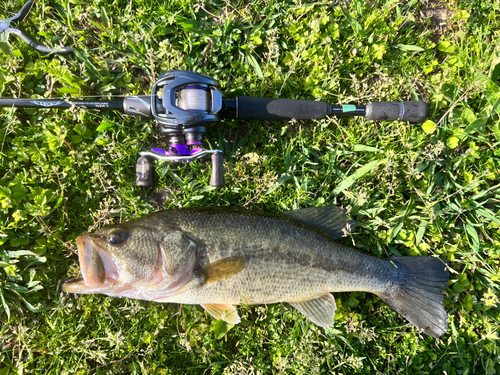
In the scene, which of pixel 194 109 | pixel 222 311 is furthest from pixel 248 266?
pixel 194 109

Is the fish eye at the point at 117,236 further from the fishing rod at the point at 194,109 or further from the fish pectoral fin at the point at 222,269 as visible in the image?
the fish pectoral fin at the point at 222,269

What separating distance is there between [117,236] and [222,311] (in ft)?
3.97

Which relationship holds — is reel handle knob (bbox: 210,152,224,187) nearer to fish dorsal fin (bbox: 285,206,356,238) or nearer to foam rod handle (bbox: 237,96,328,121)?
foam rod handle (bbox: 237,96,328,121)

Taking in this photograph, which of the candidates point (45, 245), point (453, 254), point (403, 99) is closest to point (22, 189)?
point (45, 245)

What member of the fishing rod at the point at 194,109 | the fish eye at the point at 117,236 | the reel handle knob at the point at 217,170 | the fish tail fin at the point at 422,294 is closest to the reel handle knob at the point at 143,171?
the fishing rod at the point at 194,109

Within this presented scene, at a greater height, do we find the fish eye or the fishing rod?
the fishing rod

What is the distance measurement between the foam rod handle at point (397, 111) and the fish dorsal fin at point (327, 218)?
1.03 m

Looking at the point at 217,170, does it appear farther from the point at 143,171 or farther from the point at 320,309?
the point at 320,309

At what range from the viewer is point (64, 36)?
329cm

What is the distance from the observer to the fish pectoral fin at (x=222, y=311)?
2.86m

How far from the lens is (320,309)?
2994 mm

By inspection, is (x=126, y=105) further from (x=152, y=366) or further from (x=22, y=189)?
(x=152, y=366)

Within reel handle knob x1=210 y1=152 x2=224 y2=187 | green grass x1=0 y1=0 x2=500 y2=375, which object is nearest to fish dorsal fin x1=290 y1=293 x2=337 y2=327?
green grass x1=0 y1=0 x2=500 y2=375

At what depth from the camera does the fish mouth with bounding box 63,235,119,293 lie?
241 centimetres
